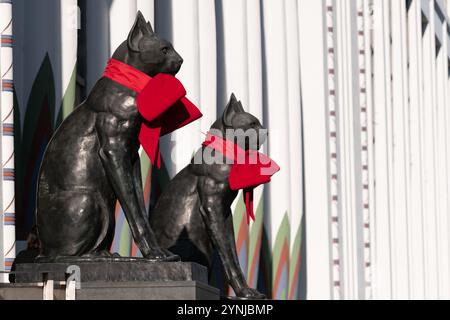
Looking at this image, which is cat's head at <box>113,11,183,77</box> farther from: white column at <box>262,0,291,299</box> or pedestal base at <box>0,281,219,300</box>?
white column at <box>262,0,291,299</box>

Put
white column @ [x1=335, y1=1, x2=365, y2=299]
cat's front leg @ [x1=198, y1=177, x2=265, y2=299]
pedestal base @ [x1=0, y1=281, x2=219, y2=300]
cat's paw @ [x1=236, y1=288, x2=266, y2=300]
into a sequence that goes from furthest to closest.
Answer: white column @ [x1=335, y1=1, x2=365, y2=299]
cat's front leg @ [x1=198, y1=177, x2=265, y2=299]
cat's paw @ [x1=236, y1=288, x2=266, y2=300]
pedestal base @ [x1=0, y1=281, x2=219, y2=300]

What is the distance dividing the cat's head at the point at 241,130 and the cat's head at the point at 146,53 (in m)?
1.28

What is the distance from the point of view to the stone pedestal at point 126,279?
582 cm

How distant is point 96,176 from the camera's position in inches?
245

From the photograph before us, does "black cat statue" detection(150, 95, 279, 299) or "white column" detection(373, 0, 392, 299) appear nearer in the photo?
"black cat statue" detection(150, 95, 279, 299)

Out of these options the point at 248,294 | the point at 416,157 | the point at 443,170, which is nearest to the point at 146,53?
the point at 248,294

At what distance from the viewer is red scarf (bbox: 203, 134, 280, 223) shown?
742 centimetres

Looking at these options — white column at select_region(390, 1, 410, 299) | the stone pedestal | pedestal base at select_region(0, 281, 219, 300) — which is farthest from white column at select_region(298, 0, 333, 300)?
→ pedestal base at select_region(0, 281, 219, 300)

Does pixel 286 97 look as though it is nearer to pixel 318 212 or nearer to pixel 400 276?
pixel 318 212

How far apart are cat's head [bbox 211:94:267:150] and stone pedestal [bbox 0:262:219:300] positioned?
167 centimetres

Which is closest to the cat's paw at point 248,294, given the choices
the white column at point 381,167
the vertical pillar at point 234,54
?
the vertical pillar at point 234,54

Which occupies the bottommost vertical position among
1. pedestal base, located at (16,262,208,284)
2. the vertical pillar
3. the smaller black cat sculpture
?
pedestal base, located at (16,262,208,284)

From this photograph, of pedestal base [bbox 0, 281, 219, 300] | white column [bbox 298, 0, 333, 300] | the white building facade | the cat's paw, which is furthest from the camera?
white column [bbox 298, 0, 333, 300]

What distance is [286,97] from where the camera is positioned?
13.6 m
